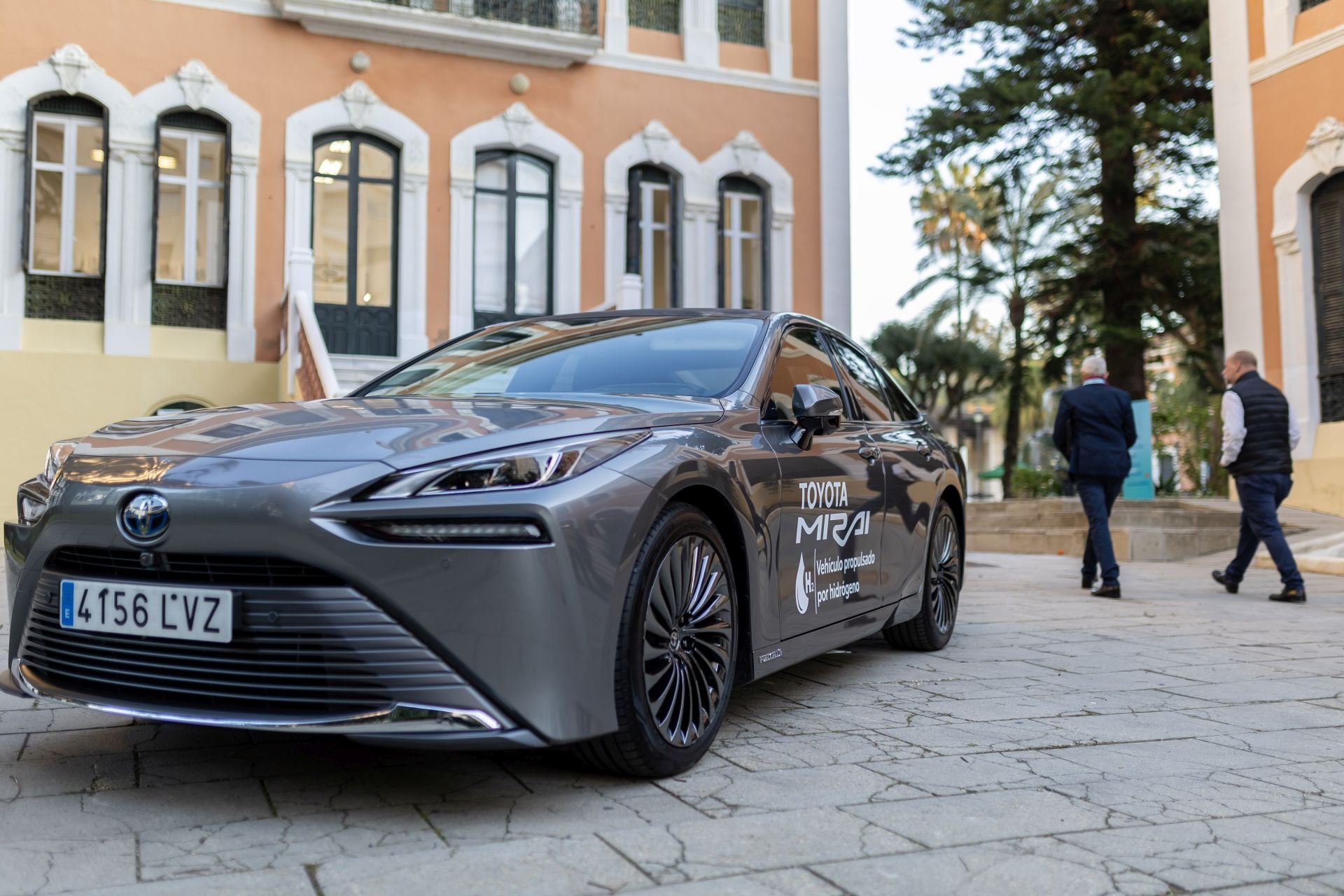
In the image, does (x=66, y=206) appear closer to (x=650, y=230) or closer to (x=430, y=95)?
→ (x=430, y=95)

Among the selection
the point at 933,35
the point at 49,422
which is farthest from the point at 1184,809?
the point at 933,35

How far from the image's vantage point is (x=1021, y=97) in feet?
65.3

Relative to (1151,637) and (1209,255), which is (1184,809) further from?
(1209,255)

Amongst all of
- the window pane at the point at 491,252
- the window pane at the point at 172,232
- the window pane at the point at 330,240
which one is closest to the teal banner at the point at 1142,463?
the window pane at the point at 491,252

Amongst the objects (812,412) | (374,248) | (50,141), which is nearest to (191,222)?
(50,141)

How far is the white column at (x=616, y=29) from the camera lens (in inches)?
680

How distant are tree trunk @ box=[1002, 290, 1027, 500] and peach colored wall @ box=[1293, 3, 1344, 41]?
6.72 metres

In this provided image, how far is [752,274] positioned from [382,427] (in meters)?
15.6

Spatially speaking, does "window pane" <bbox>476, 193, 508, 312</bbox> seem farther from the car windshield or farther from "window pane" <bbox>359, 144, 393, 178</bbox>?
the car windshield

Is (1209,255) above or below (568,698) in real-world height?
above

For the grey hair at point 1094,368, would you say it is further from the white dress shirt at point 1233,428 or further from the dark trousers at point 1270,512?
the dark trousers at point 1270,512

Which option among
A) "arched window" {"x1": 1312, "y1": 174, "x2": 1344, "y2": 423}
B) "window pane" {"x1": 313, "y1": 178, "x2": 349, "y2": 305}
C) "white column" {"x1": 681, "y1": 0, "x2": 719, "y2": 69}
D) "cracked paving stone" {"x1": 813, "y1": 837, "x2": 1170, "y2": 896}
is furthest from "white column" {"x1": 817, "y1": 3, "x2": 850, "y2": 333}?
"cracked paving stone" {"x1": 813, "y1": 837, "x2": 1170, "y2": 896}

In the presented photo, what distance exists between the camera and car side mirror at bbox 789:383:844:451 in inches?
159

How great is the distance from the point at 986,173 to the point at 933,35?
2783 millimetres
